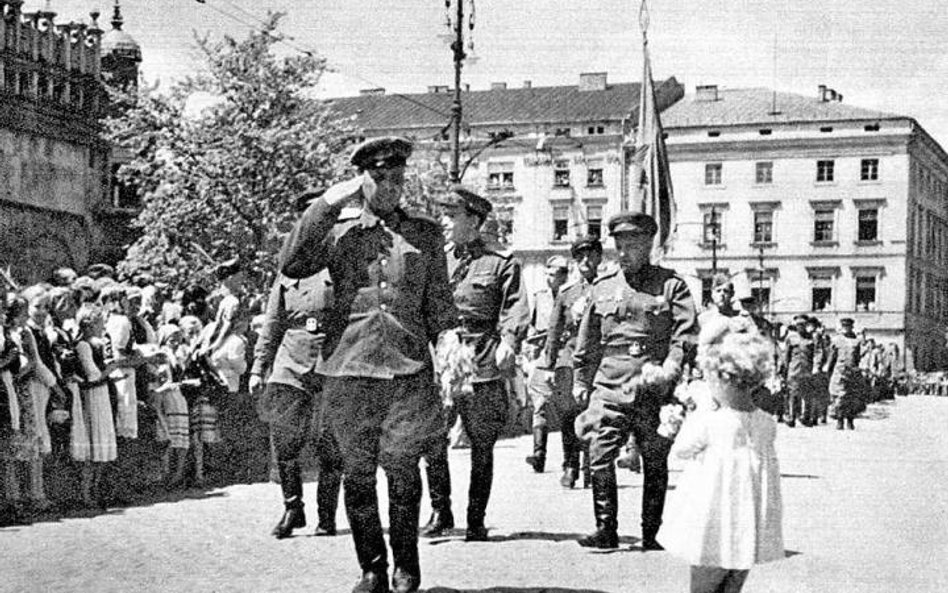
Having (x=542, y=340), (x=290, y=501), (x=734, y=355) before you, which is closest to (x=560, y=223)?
(x=542, y=340)

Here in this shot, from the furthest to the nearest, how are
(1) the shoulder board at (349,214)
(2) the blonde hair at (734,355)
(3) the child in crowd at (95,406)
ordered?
(3) the child in crowd at (95,406) → (1) the shoulder board at (349,214) → (2) the blonde hair at (734,355)

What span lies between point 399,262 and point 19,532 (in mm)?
3952

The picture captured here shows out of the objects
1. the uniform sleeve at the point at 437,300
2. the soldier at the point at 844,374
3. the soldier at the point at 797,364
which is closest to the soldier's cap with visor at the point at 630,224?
the uniform sleeve at the point at 437,300

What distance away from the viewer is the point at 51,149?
49.9 m

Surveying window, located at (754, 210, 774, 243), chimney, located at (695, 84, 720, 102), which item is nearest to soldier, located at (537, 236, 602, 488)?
window, located at (754, 210, 774, 243)

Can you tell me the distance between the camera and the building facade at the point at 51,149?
4562 centimetres

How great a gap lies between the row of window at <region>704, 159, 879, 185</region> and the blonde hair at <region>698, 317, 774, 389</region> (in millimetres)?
71115

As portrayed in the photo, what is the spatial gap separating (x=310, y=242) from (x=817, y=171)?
7250cm

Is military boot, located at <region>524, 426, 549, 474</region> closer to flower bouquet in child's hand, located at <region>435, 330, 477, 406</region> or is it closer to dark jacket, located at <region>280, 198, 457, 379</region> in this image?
flower bouquet in child's hand, located at <region>435, 330, 477, 406</region>

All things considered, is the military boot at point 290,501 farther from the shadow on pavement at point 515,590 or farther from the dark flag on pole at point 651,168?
the dark flag on pole at point 651,168

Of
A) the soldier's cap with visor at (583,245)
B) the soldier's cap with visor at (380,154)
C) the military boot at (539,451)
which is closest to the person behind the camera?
the soldier's cap with visor at (380,154)

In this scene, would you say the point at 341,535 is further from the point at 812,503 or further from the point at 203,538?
the point at 812,503

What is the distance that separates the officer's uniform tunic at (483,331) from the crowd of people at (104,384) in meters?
3.07

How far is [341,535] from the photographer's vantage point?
28.1 feet
